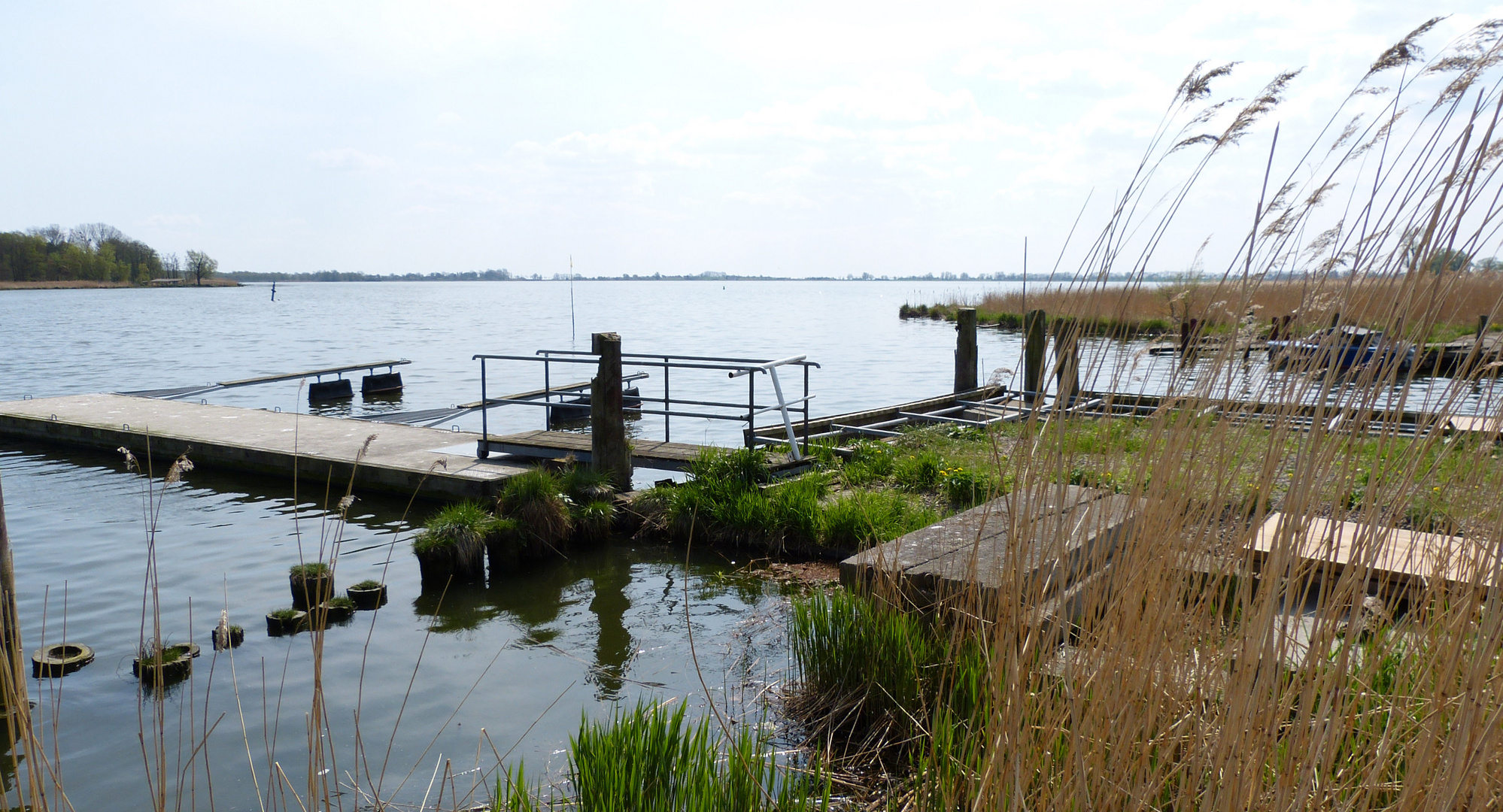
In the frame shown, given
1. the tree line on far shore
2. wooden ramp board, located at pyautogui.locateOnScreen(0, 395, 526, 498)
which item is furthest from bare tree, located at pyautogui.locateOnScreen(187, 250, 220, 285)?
wooden ramp board, located at pyautogui.locateOnScreen(0, 395, 526, 498)

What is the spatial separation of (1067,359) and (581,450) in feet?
25.2

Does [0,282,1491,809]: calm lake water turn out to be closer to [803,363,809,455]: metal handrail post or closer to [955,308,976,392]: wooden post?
[803,363,809,455]: metal handrail post

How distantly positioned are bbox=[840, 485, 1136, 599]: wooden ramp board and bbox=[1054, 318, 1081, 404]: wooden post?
0.22 meters

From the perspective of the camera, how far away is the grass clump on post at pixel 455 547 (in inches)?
283

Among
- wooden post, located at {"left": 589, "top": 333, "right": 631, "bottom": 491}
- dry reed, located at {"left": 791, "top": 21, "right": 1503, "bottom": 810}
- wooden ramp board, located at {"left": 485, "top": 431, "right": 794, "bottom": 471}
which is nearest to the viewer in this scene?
dry reed, located at {"left": 791, "top": 21, "right": 1503, "bottom": 810}

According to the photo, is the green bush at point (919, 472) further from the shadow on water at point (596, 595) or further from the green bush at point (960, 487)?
the shadow on water at point (596, 595)

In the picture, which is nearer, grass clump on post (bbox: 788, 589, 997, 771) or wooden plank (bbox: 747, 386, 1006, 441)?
grass clump on post (bbox: 788, 589, 997, 771)

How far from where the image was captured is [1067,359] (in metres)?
2.20

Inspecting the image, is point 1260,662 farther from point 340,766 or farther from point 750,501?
point 750,501

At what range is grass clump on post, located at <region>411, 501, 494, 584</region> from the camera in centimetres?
718

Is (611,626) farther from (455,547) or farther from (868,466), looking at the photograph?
(868,466)

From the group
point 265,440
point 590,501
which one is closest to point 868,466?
point 590,501

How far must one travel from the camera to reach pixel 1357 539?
1.72m

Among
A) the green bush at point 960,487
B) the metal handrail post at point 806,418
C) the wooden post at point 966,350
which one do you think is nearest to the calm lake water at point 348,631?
the green bush at point 960,487
